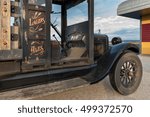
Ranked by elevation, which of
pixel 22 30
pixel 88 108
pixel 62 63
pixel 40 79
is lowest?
pixel 88 108

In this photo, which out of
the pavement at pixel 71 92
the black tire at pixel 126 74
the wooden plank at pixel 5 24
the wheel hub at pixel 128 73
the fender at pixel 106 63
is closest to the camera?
the wooden plank at pixel 5 24

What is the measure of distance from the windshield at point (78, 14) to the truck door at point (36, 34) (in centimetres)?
108

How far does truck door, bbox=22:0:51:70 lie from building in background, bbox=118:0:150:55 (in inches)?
484

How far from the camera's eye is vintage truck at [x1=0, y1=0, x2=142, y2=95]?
10.1 feet

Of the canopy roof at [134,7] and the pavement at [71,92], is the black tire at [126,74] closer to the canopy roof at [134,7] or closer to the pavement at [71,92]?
the pavement at [71,92]

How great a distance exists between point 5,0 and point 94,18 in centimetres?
194

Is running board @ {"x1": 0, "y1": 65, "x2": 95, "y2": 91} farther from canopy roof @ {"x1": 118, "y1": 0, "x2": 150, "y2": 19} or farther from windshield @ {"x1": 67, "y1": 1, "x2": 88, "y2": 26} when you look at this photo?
canopy roof @ {"x1": 118, "y1": 0, "x2": 150, "y2": 19}

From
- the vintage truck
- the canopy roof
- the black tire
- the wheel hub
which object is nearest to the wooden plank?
the vintage truck

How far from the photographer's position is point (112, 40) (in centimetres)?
555

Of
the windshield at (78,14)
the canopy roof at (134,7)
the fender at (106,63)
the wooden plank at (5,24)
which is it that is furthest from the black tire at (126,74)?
the canopy roof at (134,7)

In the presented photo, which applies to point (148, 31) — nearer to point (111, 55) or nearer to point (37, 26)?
point (111, 55)

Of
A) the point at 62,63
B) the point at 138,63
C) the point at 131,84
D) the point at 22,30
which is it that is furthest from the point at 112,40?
the point at 22,30

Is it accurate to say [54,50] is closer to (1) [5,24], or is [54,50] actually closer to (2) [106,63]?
(1) [5,24]

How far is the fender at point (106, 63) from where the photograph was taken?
4.11 metres
